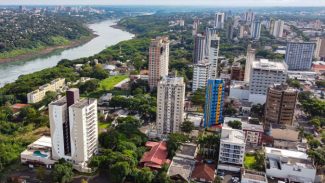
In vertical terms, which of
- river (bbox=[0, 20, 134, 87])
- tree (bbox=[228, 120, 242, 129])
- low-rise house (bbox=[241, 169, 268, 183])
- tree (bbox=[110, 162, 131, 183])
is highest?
tree (bbox=[228, 120, 242, 129])

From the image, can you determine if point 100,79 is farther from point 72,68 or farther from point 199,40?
point 199,40

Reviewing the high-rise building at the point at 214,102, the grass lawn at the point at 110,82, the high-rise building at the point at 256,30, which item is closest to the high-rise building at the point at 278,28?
the high-rise building at the point at 256,30

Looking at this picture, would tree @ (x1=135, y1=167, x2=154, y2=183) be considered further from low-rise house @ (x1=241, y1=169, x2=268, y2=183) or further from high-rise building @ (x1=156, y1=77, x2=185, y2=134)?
high-rise building @ (x1=156, y1=77, x2=185, y2=134)

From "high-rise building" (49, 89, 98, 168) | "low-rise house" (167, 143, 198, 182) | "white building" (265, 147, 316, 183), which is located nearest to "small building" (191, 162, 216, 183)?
"low-rise house" (167, 143, 198, 182)

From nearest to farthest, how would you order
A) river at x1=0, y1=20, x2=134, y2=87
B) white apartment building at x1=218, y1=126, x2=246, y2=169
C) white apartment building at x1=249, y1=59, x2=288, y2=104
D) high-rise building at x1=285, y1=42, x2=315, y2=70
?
white apartment building at x1=218, y1=126, x2=246, y2=169 → white apartment building at x1=249, y1=59, x2=288, y2=104 → river at x1=0, y1=20, x2=134, y2=87 → high-rise building at x1=285, y1=42, x2=315, y2=70

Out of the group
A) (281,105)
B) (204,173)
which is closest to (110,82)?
(281,105)

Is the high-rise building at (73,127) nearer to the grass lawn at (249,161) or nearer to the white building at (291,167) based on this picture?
the grass lawn at (249,161)
